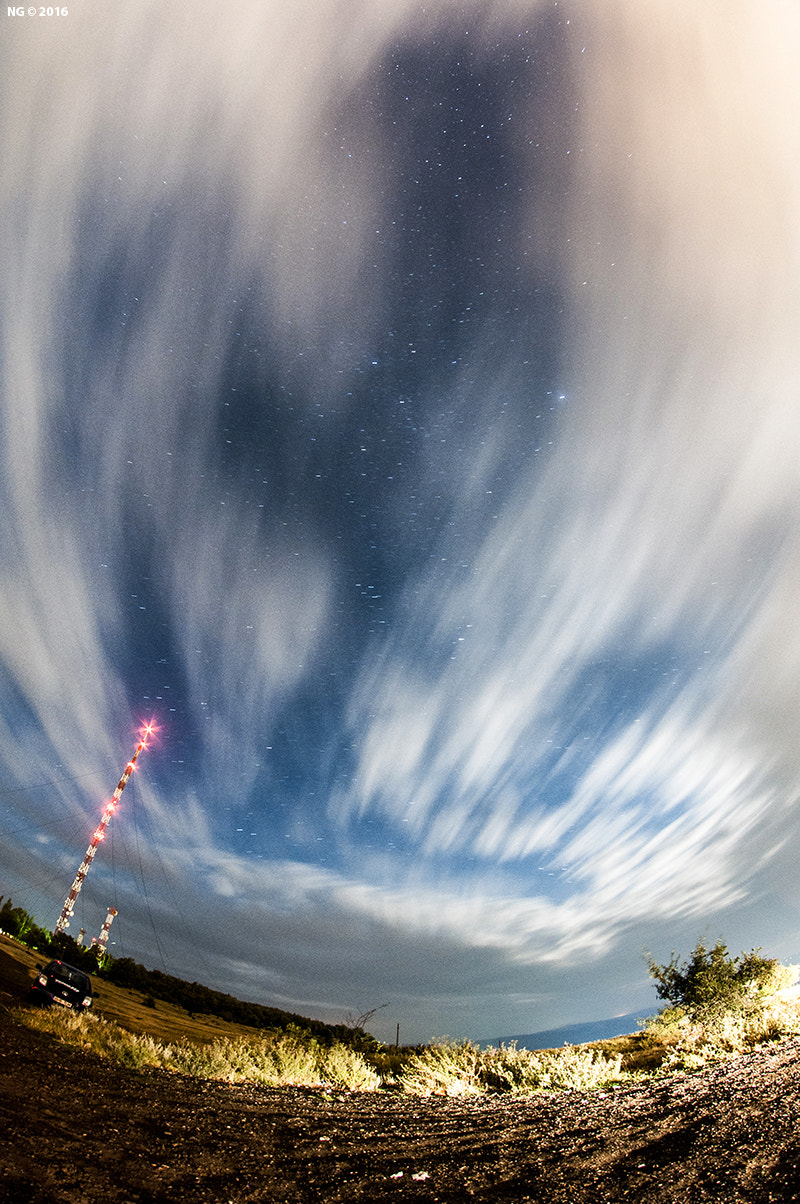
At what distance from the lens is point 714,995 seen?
1158 inches

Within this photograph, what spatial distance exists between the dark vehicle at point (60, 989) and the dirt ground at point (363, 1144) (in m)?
8.31

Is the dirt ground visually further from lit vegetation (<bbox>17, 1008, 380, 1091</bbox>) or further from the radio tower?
the radio tower

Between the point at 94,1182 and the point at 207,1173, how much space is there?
146cm

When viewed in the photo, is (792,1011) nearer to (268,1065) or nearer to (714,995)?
(714,995)

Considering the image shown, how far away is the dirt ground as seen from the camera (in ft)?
18.5

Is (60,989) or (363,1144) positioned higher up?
(363,1144)

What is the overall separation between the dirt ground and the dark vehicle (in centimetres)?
831

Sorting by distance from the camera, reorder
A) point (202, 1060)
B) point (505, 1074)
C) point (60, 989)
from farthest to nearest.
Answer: point (60, 989)
point (505, 1074)
point (202, 1060)

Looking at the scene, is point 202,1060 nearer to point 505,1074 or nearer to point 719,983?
point 505,1074

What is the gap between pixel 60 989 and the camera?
18.4 metres

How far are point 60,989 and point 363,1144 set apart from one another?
15.8 meters

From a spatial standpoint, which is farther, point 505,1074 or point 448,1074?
point 448,1074

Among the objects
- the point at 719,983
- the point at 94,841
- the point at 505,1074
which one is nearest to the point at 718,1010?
the point at 719,983

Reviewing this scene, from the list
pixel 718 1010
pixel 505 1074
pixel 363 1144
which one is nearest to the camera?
pixel 363 1144
